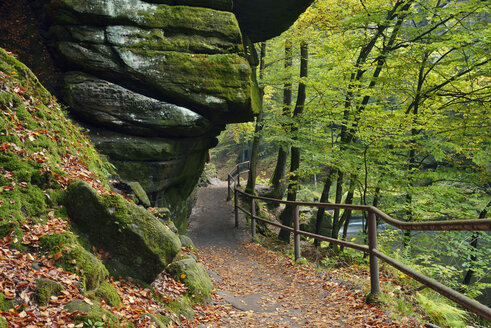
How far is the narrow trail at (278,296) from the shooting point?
173 inches

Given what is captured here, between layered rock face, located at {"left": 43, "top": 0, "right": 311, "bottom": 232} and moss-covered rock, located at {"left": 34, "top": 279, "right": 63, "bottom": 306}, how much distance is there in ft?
20.5

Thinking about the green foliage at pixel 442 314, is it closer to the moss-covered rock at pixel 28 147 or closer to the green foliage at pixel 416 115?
the green foliage at pixel 416 115

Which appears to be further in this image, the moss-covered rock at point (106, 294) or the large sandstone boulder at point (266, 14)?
the large sandstone boulder at point (266, 14)

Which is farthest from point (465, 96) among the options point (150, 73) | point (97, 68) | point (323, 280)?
point (97, 68)

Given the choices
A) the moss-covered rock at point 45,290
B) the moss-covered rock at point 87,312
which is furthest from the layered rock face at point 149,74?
the moss-covered rock at point 87,312

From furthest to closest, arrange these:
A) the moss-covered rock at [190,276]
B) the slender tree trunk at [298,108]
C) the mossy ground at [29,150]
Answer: the slender tree trunk at [298,108] → the moss-covered rock at [190,276] → the mossy ground at [29,150]

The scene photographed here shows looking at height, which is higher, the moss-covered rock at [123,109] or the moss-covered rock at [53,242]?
the moss-covered rock at [123,109]

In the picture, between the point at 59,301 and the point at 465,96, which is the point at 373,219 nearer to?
the point at 59,301

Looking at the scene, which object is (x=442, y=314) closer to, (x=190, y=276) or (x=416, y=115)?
(x=190, y=276)

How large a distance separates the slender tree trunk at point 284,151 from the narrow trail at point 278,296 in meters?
4.95

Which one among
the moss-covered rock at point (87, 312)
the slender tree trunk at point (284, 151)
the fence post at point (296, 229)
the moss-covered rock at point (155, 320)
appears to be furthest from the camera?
the slender tree trunk at point (284, 151)

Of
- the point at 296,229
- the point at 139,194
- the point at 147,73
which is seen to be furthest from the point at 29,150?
the point at 296,229

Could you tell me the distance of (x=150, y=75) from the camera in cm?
874

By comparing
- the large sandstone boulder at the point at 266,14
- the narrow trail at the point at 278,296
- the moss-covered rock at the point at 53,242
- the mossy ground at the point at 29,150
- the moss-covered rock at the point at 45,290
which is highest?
the large sandstone boulder at the point at 266,14
